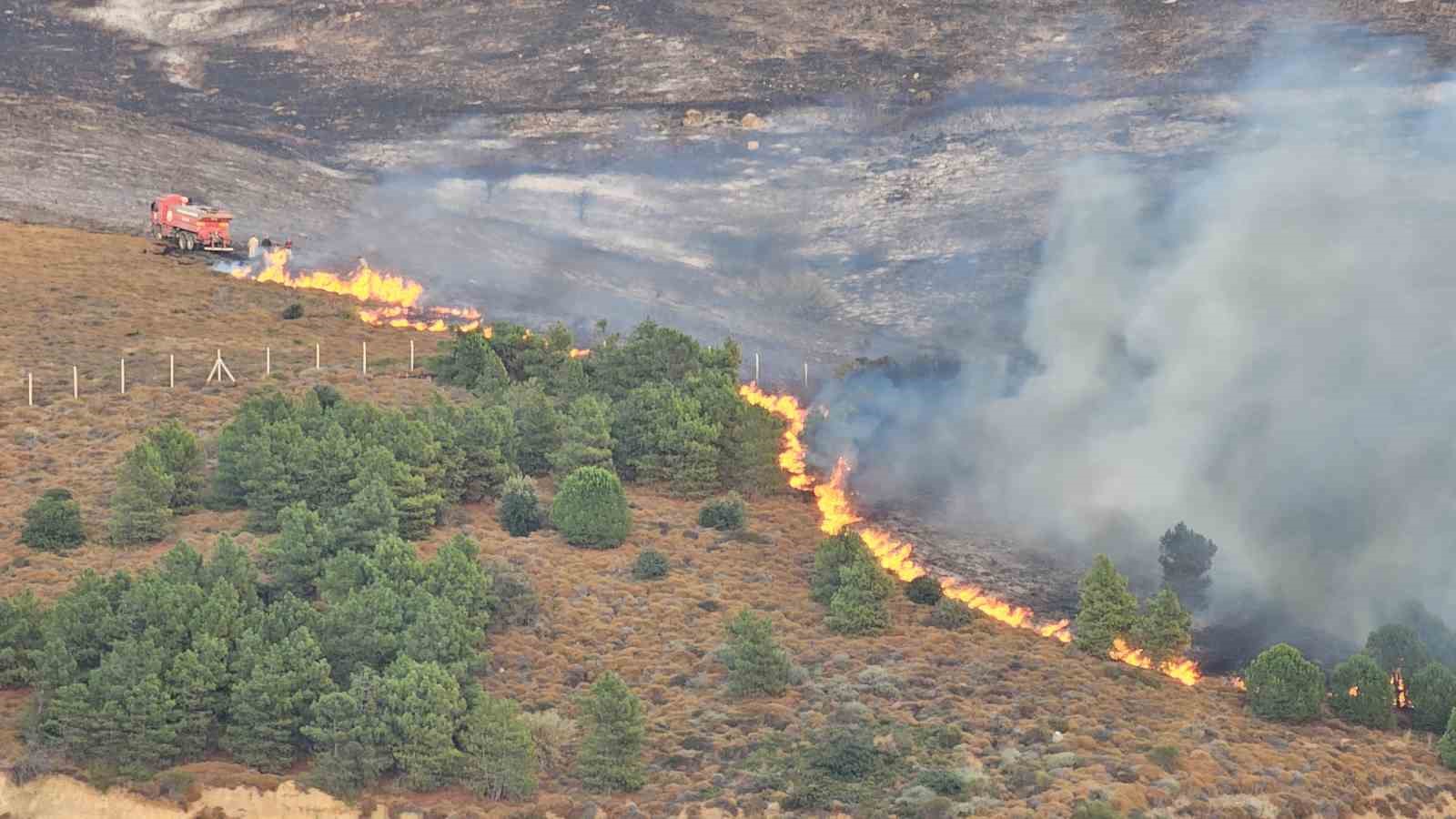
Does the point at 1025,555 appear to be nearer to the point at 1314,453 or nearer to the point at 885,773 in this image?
the point at 1314,453

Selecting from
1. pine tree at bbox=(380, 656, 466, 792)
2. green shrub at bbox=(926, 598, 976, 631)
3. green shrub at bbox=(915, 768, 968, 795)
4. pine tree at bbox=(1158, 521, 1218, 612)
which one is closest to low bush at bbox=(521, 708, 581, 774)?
pine tree at bbox=(380, 656, 466, 792)

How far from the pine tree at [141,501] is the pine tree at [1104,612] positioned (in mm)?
30349

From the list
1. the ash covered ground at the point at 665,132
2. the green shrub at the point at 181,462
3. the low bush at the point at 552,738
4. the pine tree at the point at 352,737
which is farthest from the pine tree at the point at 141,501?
the ash covered ground at the point at 665,132

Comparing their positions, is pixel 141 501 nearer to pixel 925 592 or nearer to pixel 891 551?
pixel 925 592

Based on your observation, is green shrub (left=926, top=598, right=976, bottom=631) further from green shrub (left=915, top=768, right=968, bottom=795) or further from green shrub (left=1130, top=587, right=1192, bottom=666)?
green shrub (left=915, top=768, right=968, bottom=795)

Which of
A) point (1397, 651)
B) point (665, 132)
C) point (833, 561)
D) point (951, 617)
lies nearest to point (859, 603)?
point (833, 561)

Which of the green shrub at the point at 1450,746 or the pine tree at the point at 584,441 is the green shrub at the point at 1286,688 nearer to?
the green shrub at the point at 1450,746

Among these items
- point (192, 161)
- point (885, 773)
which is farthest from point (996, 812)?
point (192, 161)

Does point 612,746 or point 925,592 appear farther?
point 925,592

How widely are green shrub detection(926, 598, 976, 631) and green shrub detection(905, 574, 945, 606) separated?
4.74 feet

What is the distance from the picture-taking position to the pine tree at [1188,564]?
7506cm

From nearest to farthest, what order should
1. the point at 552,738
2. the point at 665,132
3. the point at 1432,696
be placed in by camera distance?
the point at 552,738 < the point at 1432,696 < the point at 665,132

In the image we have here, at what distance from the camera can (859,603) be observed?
70812 millimetres

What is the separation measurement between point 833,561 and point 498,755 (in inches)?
688
